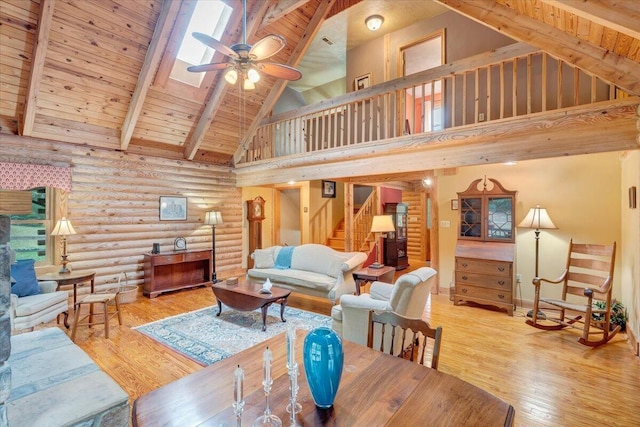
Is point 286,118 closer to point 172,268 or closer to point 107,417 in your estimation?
point 172,268

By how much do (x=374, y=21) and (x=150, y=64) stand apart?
371 centimetres

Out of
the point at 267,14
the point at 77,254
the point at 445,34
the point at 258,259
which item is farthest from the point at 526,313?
the point at 77,254

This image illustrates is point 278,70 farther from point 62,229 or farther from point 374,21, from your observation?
point 62,229

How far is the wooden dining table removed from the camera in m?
1.11

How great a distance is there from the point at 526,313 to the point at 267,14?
→ 5.82m

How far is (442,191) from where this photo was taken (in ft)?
17.3

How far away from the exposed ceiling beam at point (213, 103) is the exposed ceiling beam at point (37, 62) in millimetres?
2214

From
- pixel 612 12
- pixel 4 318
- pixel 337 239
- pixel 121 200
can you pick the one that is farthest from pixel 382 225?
pixel 4 318

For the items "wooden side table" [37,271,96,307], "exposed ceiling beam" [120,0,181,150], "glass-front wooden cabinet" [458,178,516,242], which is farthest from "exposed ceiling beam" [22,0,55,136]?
"glass-front wooden cabinet" [458,178,516,242]

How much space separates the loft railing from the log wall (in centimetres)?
156

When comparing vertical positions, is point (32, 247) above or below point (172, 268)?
above

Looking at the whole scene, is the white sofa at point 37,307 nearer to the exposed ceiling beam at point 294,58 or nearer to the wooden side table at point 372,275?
the wooden side table at point 372,275

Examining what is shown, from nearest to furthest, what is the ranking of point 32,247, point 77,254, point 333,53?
point 32,247 → point 77,254 → point 333,53

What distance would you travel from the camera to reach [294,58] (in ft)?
19.0
